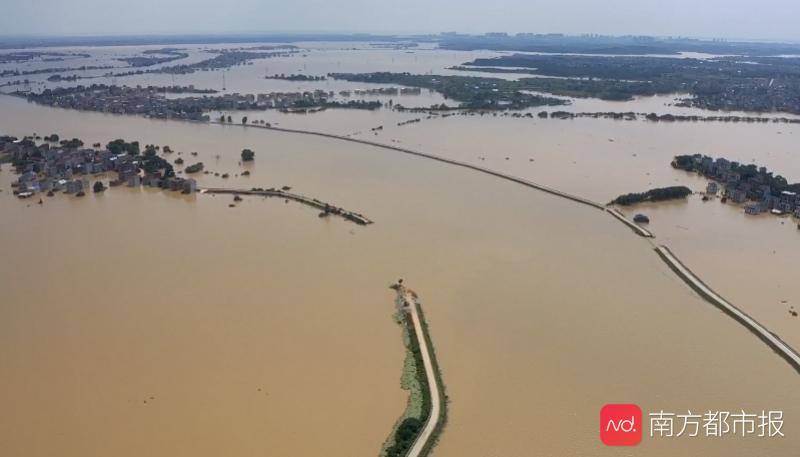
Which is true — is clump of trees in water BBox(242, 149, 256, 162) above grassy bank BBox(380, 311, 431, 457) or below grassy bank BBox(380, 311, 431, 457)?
above

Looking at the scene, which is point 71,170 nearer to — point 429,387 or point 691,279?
point 429,387

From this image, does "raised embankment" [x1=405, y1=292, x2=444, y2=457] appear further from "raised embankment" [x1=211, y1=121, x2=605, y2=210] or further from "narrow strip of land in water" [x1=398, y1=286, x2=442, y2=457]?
"raised embankment" [x1=211, y1=121, x2=605, y2=210]

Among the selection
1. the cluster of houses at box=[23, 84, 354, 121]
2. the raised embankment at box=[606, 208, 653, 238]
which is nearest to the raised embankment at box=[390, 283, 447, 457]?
the raised embankment at box=[606, 208, 653, 238]

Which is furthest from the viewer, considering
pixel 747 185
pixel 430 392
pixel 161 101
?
pixel 161 101

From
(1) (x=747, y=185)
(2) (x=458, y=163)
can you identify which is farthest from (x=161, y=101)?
(1) (x=747, y=185)

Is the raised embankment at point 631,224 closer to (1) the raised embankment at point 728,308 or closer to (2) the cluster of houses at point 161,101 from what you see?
(1) the raised embankment at point 728,308

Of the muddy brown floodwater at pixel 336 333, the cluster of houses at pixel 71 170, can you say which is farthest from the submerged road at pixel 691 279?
the cluster of houses at pixel 71 170
